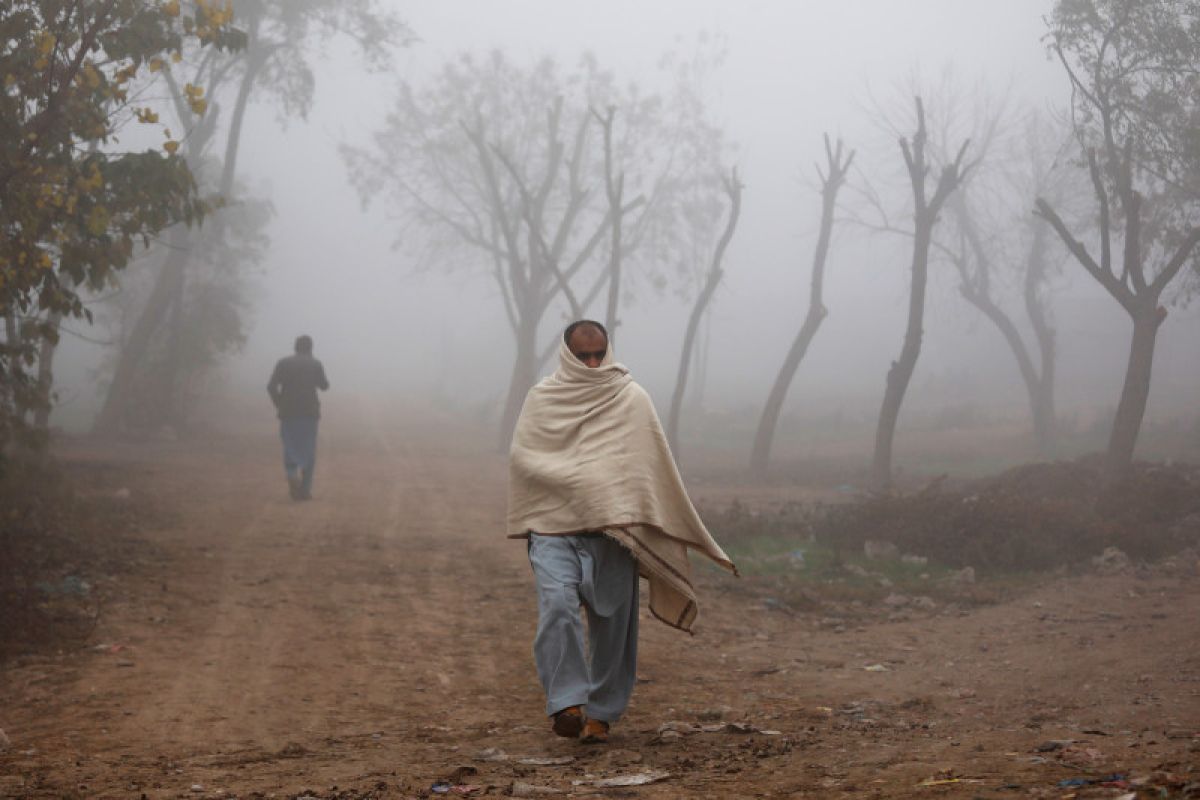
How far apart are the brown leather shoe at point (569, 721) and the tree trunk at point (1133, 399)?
9.98 m

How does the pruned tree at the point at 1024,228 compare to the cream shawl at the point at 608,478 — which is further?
the pruned tree at the point at 1024,228

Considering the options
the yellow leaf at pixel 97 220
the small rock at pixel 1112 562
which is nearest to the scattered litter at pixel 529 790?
the yellow leaf at pixel 97 220

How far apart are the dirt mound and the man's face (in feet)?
20.9

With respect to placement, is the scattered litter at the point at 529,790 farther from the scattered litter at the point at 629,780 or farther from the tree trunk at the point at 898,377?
the tree trunk at the point at 898,377

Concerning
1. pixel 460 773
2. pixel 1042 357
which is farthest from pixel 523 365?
pixel 460 773

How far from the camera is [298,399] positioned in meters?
14.1

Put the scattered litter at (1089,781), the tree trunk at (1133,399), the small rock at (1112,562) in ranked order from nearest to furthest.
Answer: the scattered litter at (1089,781) < the small rock at (1112,562) < the tree trunk at (1133,399)

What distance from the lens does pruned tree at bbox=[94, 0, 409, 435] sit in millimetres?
22906

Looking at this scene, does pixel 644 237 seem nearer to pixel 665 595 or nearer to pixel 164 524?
pixel 164 524

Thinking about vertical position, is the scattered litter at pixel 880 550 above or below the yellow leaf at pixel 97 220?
below

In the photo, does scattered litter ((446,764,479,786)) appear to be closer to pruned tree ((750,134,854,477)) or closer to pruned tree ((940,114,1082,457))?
pruned tree ((750,134,854,477))

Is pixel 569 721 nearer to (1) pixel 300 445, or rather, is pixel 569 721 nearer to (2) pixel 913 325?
(1) pixel 300 445

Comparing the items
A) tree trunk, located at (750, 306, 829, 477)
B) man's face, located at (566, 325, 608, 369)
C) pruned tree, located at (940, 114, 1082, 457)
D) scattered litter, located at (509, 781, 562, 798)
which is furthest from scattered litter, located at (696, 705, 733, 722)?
pruned tree, located at (940, 114, 1082, 457)

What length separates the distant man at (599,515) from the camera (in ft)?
17.4
